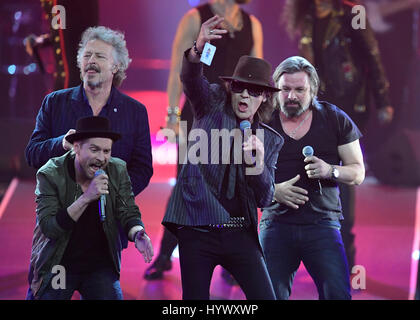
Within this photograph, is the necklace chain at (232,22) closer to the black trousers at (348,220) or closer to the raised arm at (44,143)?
the black trousers at (348,220)

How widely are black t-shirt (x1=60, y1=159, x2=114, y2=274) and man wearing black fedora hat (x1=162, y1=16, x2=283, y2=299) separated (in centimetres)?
28

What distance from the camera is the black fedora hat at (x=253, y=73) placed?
3141mm

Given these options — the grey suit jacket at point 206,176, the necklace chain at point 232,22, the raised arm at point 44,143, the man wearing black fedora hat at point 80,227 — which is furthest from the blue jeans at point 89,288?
the necklace chain at point 232,22

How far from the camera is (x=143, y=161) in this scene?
11.5 feet

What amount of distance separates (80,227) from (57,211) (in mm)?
118

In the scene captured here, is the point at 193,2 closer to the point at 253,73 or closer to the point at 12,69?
the point at 12,69

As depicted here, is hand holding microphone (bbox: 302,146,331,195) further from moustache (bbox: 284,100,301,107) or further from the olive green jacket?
the olive green jacket

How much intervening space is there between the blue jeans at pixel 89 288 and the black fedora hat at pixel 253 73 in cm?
98

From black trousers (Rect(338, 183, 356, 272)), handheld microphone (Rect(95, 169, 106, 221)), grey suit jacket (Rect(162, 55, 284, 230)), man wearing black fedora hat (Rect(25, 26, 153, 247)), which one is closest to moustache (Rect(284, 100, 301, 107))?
grey suit jacket (Rect(162, 55, 284, 230))

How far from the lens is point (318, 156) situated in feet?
11.6

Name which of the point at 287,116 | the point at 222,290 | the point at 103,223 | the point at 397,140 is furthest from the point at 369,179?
the point at 103,223

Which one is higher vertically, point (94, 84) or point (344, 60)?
point (344, 60)

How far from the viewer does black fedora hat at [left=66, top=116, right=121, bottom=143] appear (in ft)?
9.89

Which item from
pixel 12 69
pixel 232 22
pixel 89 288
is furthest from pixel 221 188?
pixel 12 69
